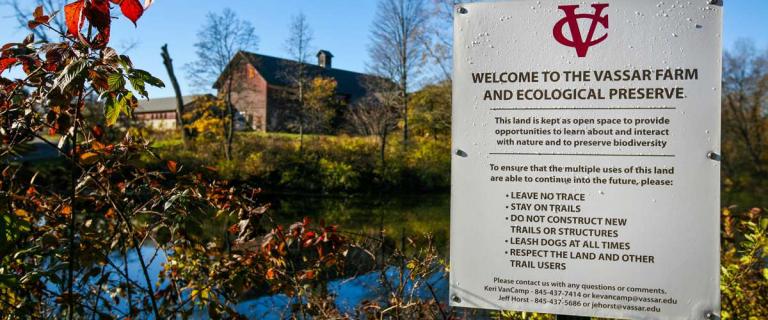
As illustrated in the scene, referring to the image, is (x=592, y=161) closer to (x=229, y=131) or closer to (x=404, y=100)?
(x=229, y=131)

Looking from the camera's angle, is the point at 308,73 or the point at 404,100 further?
the point at 308,73

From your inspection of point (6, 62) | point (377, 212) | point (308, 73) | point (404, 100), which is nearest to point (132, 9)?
point (6, 62)

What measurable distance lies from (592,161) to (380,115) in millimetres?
27095

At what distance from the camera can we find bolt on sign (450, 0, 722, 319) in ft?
5.52

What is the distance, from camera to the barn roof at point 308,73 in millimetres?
35062

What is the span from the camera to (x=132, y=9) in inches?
64.9

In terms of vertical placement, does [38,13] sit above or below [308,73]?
below

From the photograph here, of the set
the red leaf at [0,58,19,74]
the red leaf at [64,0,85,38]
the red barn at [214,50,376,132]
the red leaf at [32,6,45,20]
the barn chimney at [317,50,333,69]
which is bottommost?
the red leaf at [0,58,19,74]

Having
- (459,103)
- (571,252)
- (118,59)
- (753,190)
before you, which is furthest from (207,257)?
(753,190)

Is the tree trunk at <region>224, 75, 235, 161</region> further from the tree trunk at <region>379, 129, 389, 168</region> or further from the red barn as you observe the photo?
the tree trunk at <region>379, 129, 389, 168</region>

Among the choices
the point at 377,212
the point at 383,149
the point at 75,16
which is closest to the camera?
the point at 75,16

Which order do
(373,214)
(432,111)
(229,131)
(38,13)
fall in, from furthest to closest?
(229,131), (432,111), (373,214), (38,13)

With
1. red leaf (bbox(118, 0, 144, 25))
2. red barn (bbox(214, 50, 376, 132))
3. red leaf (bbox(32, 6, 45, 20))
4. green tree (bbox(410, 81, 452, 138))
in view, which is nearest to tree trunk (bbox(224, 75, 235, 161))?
red barn (bbox(214, 50, 376, 132))

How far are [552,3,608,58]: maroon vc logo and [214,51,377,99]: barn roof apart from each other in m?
31.5
